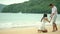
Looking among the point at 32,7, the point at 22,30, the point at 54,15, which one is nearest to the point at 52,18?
the point at 54,15

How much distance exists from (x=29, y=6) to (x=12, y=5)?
0.93 ft

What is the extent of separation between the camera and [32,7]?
2.31 metres

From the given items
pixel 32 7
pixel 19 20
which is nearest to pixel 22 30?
pixel 19 20

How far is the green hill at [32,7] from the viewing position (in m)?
2.28

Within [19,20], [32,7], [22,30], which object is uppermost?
[32,7]

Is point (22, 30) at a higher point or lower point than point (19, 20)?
lower

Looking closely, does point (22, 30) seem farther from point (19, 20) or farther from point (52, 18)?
point (52, 18)

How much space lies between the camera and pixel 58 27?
91.7 inches

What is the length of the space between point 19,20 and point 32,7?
0.31m

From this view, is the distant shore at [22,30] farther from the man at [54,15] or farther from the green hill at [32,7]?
the green hill at [32,7]

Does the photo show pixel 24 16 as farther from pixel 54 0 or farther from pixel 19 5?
pixel 54 0

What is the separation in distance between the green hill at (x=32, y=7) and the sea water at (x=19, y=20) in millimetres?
71

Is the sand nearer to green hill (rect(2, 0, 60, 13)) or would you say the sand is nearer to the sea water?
the sea water

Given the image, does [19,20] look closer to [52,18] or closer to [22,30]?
[22,30]
